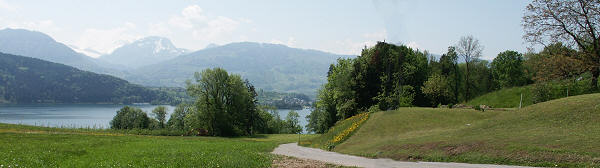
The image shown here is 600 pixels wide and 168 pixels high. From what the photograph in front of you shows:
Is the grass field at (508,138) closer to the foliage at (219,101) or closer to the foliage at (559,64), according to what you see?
the foliage at (559,64)

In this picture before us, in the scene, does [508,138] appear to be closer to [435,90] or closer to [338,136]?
[338,136]

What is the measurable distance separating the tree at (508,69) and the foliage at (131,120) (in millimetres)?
95990

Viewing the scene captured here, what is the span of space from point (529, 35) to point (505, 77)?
59664mm

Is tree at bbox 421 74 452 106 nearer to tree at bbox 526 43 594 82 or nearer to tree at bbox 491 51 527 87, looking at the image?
tree at bbox 491 51 527 87

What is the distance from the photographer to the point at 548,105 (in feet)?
93.6

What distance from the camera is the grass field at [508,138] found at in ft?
58.9

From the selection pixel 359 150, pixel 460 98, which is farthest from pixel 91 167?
pixel 460 98

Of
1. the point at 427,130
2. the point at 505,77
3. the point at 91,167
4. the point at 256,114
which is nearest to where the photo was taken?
the point at 91,167

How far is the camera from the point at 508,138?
2227 centimetres

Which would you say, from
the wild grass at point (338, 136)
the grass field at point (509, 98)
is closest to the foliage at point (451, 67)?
the grass field at point (509, 98)

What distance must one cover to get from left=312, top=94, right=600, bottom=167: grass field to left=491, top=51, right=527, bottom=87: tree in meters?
48.8

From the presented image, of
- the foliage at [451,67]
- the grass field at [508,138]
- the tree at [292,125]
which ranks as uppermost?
the foliage at [451,67]

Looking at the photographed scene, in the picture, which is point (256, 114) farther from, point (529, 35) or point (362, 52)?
point (529, 35)

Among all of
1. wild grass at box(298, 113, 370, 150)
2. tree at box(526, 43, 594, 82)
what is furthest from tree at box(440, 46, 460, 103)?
tree at box(526, 43, 594, 82)
